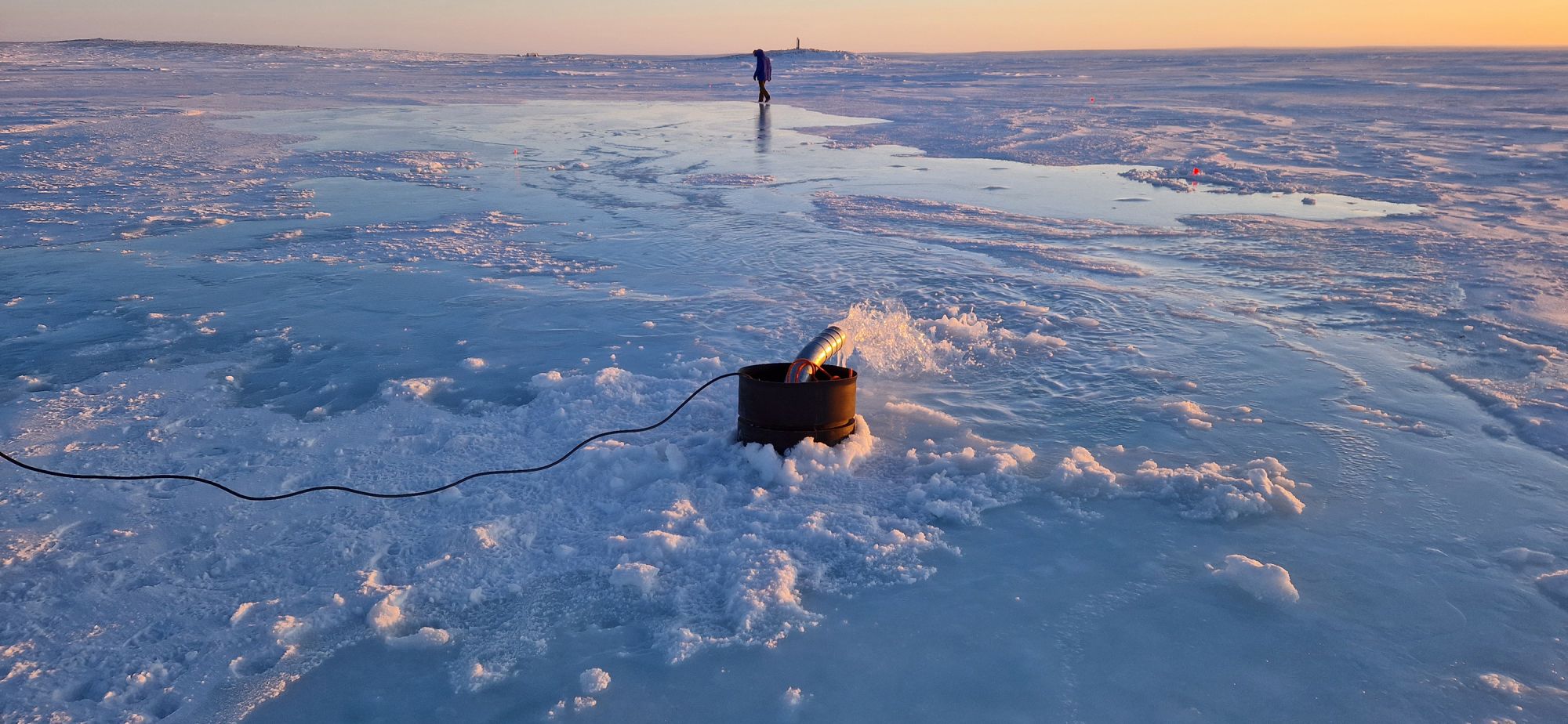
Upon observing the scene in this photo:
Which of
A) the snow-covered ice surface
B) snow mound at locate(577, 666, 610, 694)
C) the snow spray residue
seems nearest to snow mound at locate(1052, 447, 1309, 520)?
the snow-covered ice surface

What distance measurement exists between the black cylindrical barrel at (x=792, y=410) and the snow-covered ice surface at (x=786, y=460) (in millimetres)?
98

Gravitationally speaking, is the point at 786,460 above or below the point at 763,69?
below

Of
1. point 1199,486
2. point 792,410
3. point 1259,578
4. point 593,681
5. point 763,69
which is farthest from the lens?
point 763,69

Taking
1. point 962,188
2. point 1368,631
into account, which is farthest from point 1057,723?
point 962,188

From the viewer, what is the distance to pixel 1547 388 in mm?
5000

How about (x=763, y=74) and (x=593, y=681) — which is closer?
(x=593, y=681)

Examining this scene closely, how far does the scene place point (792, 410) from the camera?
4078 mm

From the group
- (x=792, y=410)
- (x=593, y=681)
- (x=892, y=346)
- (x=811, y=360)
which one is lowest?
(x=593, y=681)

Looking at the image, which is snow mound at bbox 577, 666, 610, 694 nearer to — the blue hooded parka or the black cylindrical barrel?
the black cylindrical barrel

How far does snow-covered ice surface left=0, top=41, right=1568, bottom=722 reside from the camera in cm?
285

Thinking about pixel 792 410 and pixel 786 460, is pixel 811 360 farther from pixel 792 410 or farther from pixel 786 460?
pixel 786 460

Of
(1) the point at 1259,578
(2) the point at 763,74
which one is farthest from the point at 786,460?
(2) the point at 763,74

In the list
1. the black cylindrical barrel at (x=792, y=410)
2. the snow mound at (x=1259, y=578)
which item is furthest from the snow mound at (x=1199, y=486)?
the black cylindrical barrel at (x=792, y=410)

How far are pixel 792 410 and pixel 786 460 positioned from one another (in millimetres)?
211
